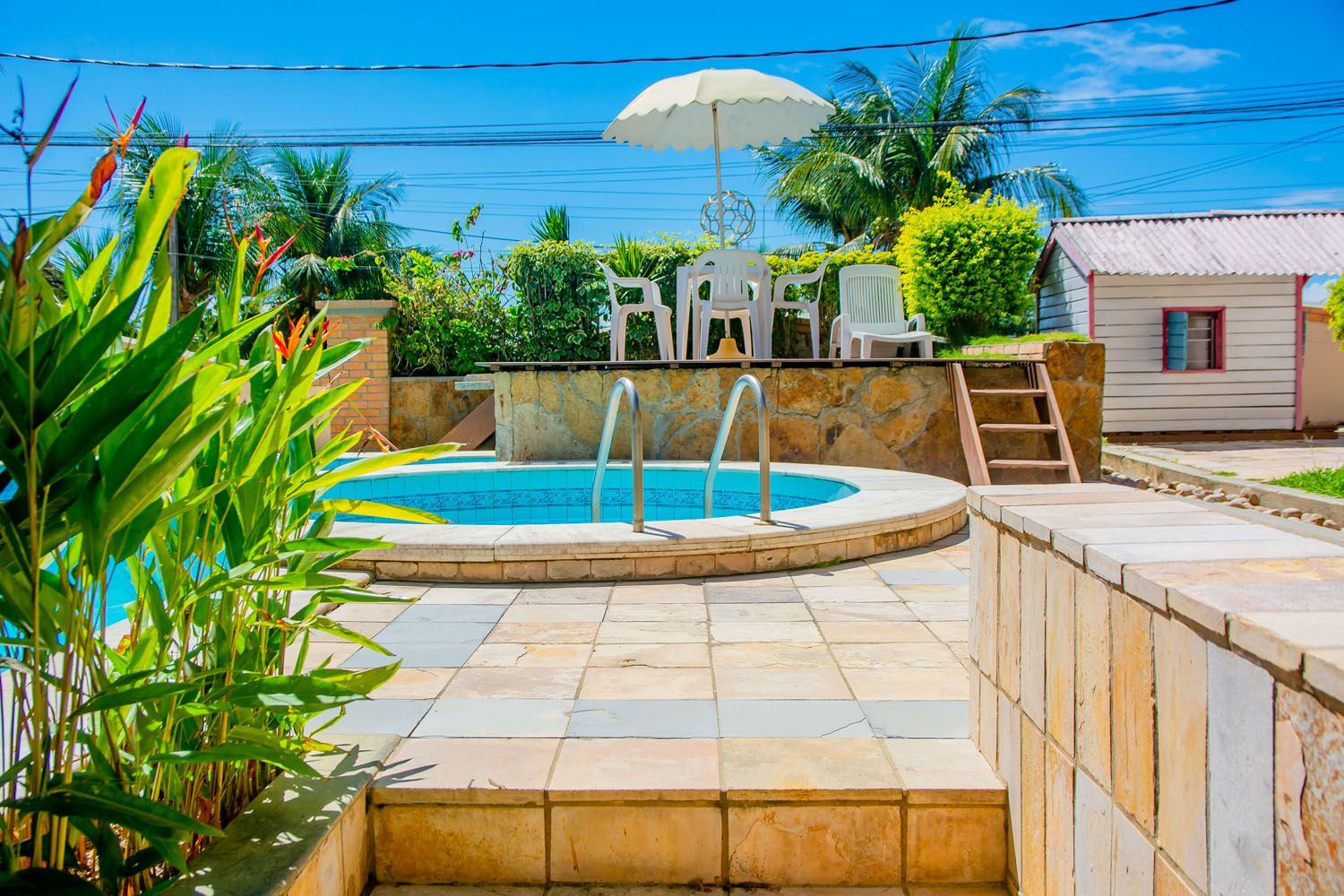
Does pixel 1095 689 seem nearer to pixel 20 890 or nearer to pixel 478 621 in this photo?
pixel 20 890

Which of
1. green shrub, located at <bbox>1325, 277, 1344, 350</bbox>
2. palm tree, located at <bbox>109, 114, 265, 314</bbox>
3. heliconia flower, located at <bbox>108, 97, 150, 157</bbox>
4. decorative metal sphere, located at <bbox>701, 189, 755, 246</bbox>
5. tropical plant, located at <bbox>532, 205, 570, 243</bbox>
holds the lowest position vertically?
heliconia flower, located at <bbox>108, 97, 150, 157</bbox>

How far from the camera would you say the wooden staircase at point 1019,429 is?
6547 millimetres

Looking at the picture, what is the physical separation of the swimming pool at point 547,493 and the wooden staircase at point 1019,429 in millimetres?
1312

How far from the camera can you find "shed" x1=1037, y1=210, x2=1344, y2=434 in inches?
491

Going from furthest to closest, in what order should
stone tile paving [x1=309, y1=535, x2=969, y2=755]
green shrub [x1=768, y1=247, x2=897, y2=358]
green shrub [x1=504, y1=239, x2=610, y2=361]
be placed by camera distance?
green shrub [x1=768, y1=247, x2=897, y2=358]
green shrub [x1=504, y1=239, x2=610, y2=361]
stone tile paving [x1=309, y1=535, x2=969, y2=755]

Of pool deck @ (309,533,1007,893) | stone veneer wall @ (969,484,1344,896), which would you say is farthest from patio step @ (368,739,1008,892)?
stone veneer wall @ (969,484,1344,896)

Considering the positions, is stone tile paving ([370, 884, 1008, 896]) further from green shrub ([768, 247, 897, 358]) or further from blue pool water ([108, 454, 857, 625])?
green shrub ([768, 247, 897, 358])

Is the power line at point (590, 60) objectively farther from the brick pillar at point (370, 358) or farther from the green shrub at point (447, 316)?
the brick pillar at point (370, 358)

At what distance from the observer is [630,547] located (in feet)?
13.1

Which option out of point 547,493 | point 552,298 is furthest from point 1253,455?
point 552,298

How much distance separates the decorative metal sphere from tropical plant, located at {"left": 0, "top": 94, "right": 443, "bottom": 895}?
7715 mm

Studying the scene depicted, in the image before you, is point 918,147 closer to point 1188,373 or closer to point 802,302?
point 1188,373

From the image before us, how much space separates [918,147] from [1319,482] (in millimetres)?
15512

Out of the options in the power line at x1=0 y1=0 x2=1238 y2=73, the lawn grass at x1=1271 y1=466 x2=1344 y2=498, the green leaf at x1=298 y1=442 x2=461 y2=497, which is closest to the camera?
the green leaf at x1=298 y1=442 x2=461 y2=497
